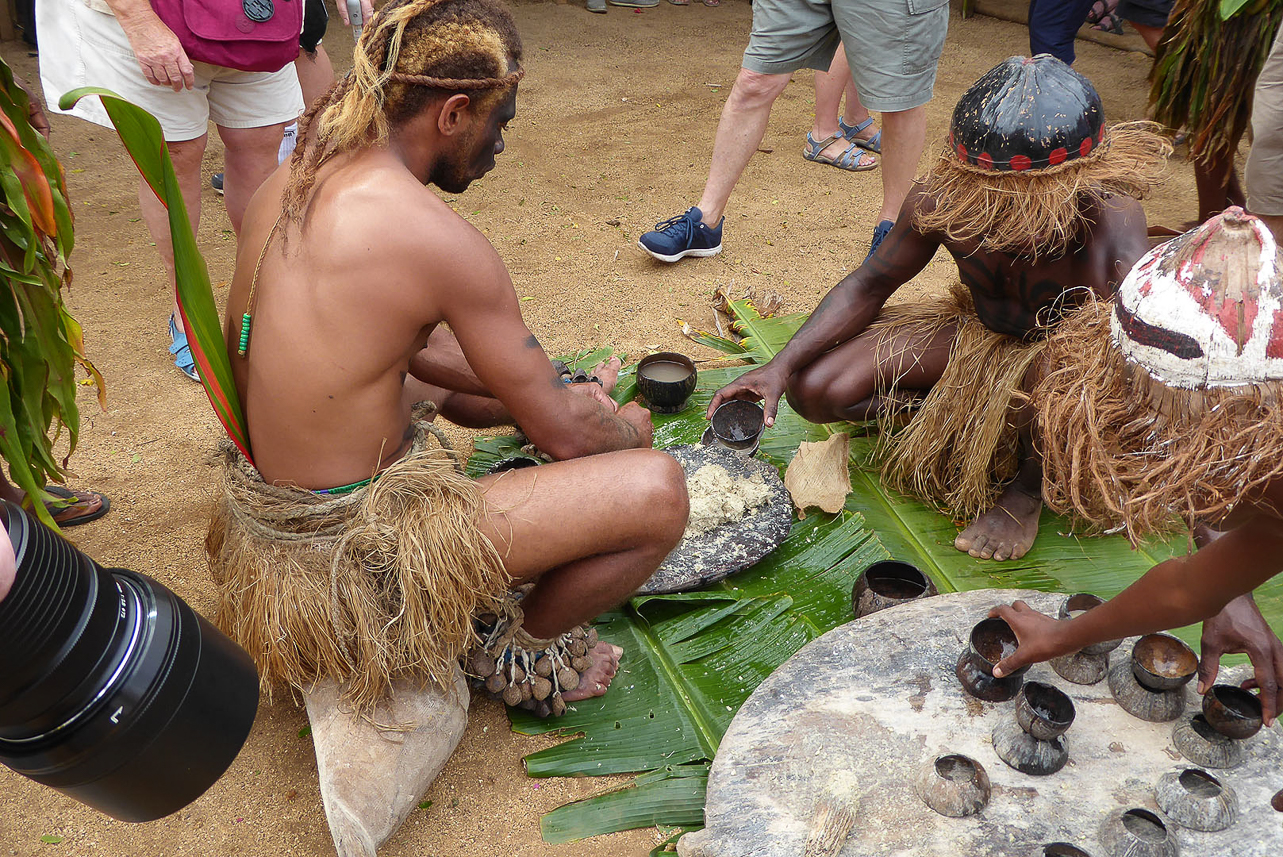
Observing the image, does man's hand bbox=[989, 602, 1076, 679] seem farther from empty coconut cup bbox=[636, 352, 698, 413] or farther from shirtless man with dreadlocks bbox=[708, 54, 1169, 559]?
empty coconut cup bbox=[636, 352, 698, 413]

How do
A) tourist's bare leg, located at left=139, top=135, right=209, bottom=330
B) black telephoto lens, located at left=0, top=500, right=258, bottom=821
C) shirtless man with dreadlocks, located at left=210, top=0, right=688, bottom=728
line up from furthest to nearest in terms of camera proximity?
tourist's bare leg, located at left=139, top=135, right=209, bottom=330 → shirtless man with dreadlocks, located at left=210, top=0, right=688, bottom=728 → black telephoto lens, located at left=0, top=500, right=258, bottom=821

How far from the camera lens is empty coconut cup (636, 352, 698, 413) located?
308 cm

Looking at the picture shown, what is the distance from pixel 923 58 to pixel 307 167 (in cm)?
252

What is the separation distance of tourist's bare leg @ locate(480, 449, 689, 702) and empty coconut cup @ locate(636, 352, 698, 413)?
0.99m

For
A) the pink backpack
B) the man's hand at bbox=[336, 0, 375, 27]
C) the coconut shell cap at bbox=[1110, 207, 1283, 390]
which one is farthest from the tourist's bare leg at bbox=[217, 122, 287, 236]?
the coconut shell cap at bbox=[1110, 207, 1283, 390]

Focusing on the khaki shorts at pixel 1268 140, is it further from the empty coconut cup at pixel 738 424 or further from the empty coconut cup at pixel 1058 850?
the empty coconut cup at pixel 1058 850

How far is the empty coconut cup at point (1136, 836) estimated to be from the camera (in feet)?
5.23

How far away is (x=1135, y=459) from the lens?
4.38 ft

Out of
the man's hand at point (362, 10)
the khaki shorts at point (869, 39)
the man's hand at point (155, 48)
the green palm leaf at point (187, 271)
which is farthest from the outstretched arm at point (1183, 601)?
the man's hand at point (362, 10)

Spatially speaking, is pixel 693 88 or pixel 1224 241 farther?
pixel 693 88

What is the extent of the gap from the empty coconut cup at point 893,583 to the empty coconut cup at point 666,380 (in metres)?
0.94

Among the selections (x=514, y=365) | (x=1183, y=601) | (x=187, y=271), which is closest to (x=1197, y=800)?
(x=1183, y=601)

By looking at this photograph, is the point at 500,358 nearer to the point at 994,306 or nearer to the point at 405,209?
the point at 405,209

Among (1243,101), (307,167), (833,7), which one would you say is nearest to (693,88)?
(833,7)
